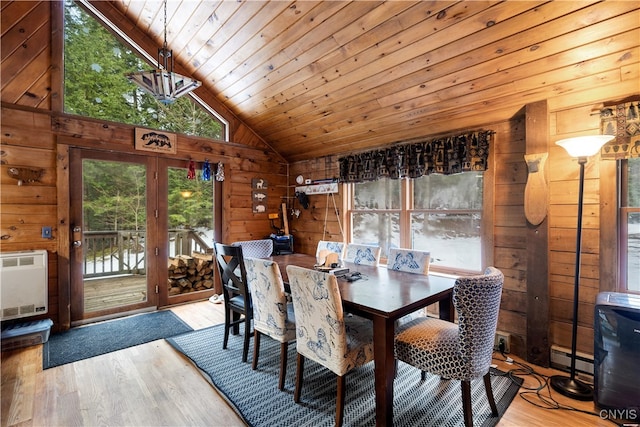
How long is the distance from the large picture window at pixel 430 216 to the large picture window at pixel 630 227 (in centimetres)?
103

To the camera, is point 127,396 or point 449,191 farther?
point 449,191

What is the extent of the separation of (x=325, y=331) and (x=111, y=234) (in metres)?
3.24

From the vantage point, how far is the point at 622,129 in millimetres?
2256

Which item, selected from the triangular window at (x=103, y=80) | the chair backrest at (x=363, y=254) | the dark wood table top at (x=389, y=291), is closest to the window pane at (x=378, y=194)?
the chair backrest at (x=363, y=254)

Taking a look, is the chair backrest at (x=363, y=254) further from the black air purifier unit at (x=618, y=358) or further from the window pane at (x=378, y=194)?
the black air purifier unit at (x=618, y=358)

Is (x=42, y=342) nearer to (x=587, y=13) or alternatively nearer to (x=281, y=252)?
(x=281, y=252)

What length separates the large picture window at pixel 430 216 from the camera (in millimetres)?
3229

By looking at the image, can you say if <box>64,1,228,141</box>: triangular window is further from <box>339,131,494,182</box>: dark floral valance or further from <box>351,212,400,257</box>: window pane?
<box>351,212,400,257</box>: window pane

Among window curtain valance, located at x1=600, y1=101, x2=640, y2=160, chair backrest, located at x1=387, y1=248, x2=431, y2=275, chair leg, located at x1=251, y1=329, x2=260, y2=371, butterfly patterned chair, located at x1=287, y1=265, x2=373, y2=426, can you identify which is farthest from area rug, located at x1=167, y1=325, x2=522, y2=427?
window curtain valance, located at x1=600, y1=101, x2=640, y2=160

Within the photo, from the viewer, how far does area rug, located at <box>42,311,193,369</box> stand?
2.75m

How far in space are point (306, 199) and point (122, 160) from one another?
260 cm

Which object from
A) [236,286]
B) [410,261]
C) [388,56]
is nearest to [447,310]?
[410,261]

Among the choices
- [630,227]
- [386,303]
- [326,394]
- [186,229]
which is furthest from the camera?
[186,229]

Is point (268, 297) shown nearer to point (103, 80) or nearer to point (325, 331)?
point (325, 331)
